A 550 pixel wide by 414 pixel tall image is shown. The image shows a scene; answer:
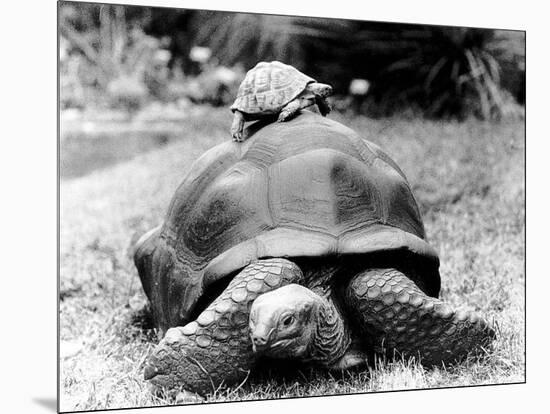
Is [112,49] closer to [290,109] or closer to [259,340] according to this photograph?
[290,109]

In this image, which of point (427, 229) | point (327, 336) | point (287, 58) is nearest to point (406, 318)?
point (327, 336)

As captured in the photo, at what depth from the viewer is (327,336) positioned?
2.38 metres

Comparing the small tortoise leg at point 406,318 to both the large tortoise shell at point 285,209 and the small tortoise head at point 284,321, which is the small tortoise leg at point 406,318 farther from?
the small tortoise head at point 284,321

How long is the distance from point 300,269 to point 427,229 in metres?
1.74

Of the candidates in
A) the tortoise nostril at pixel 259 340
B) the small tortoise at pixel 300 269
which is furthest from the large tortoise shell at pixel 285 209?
the tortoise nostril at pixel 259 340

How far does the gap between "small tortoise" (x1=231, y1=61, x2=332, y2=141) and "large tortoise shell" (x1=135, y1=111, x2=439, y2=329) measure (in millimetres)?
44

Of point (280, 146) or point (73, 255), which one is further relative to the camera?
point (73, 255)

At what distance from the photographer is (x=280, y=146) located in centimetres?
265

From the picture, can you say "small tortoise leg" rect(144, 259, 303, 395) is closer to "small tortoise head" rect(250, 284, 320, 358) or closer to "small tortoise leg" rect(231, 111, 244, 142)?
"small tortoise head" rect(250, 284, 320, 358)

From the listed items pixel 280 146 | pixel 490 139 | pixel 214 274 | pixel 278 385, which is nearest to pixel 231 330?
pixel 214 274

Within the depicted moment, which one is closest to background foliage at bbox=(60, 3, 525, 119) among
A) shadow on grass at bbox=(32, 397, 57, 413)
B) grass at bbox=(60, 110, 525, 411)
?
grass at bbox=(60, 110, 525, 411)

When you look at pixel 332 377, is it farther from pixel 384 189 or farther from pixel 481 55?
pixel 481 55

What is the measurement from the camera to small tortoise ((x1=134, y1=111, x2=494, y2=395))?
2309 mm

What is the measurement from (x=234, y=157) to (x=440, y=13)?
1012 millimetres
